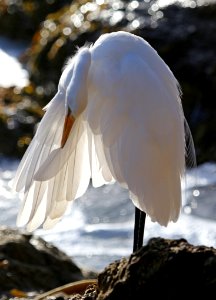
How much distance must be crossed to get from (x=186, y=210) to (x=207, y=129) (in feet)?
3.91

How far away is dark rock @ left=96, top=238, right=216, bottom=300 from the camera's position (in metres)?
2.91

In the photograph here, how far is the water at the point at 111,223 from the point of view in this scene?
783cm

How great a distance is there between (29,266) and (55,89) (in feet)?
17.3

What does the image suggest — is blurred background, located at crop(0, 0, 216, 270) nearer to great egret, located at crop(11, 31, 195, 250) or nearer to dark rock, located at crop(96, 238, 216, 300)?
great egret, located at crop(11, 31, 195, 250)

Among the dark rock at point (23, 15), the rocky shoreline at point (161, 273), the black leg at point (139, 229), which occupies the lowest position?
the black leg at point (139, 229)

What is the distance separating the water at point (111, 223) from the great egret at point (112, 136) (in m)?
3.17

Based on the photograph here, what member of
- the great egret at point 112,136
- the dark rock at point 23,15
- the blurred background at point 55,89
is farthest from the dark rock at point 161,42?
the great egret at point 112,136

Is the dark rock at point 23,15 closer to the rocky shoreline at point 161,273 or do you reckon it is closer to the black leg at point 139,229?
the black leg at point 139,229

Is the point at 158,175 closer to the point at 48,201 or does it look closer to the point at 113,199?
the point at 48,201

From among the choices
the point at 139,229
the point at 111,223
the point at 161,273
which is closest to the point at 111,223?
the point at 111,223

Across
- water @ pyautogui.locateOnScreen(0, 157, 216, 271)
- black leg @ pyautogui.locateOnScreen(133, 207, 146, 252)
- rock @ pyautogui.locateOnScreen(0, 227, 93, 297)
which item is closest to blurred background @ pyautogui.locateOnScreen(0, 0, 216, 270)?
water @ pyautogui.locateOnScreen(0, 157, 216, 271)

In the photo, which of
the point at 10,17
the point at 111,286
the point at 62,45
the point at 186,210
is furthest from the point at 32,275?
the point at 10,17

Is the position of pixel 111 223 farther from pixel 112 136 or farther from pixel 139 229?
pixel 112 136

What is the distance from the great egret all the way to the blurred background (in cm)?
289
